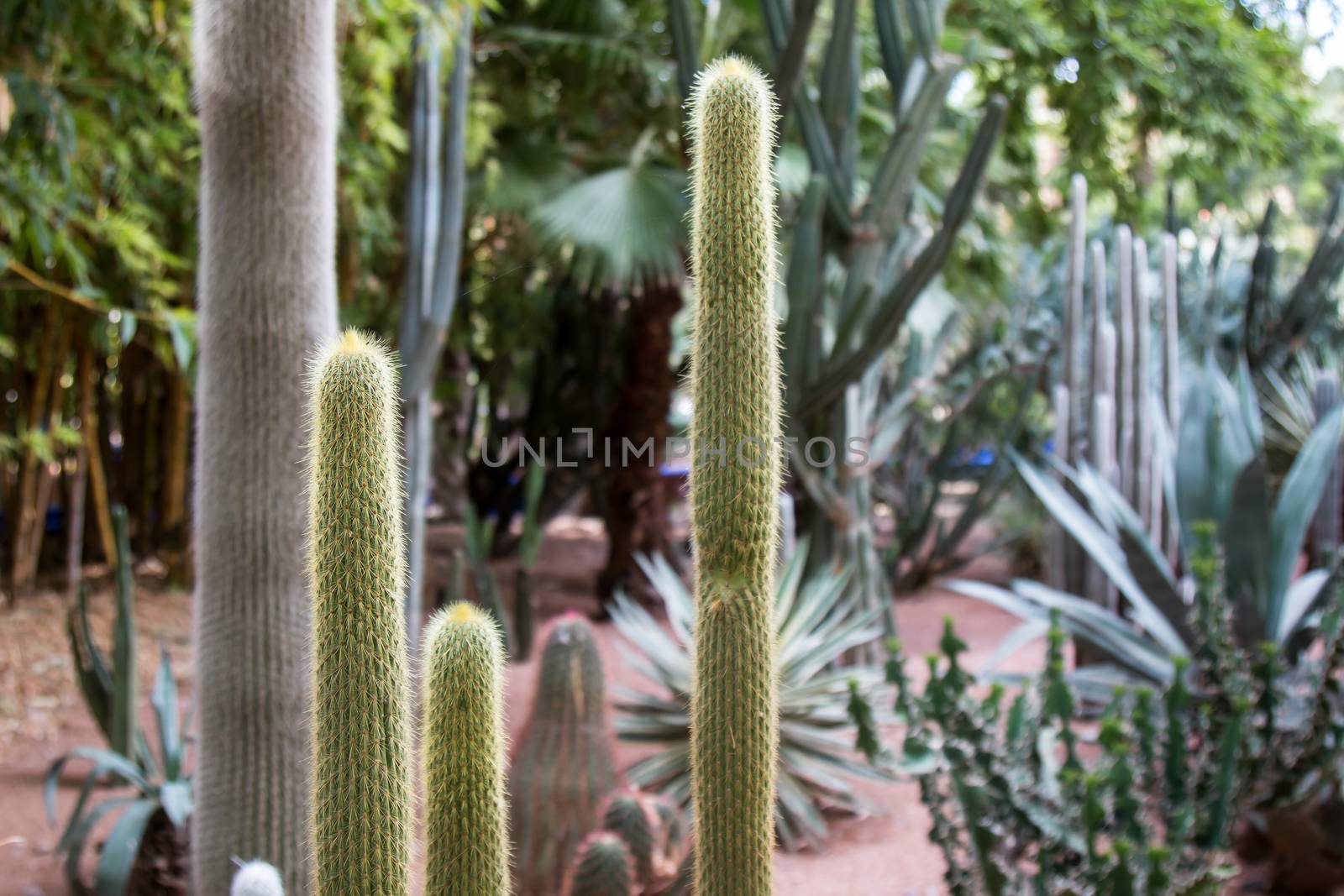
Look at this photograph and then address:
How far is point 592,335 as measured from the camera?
27.3 feet

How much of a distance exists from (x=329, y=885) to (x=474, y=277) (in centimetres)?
424

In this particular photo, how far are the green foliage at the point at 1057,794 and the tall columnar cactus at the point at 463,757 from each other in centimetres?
148

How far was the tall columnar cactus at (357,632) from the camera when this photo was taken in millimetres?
1233

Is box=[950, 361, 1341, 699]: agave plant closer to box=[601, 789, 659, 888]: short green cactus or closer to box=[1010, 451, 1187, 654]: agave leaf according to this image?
box=[1010, 451, 1187, 654]: agave leaf

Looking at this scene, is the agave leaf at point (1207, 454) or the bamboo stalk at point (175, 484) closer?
the agave leaf at point (1207, 454)

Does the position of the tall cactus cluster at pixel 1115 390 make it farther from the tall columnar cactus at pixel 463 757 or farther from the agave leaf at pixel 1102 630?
the tall columnar cactus at pixel 463 757

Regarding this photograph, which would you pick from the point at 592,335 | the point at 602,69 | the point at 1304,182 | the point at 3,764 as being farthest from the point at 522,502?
the point at 1304,182

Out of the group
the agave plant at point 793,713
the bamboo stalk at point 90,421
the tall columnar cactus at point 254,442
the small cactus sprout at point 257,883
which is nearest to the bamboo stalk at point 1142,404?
the agave plant at point 793,713

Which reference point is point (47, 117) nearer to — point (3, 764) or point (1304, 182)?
point (3, 764)

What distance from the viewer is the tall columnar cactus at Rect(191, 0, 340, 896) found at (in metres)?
2.30

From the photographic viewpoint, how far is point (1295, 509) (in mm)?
3506

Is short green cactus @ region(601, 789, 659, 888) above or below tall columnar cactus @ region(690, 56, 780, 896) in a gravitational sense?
below

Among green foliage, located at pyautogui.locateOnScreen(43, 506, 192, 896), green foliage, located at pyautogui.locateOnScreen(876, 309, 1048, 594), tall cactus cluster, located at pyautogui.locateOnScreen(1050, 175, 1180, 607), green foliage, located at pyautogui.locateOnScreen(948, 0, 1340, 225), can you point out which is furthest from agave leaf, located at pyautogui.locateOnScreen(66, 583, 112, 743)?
green foliage, located at pyautogui.locateOnScreen(948, 0, 1340, 225)

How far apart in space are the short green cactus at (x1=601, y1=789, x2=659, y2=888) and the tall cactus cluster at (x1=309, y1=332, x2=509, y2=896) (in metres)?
1.34
